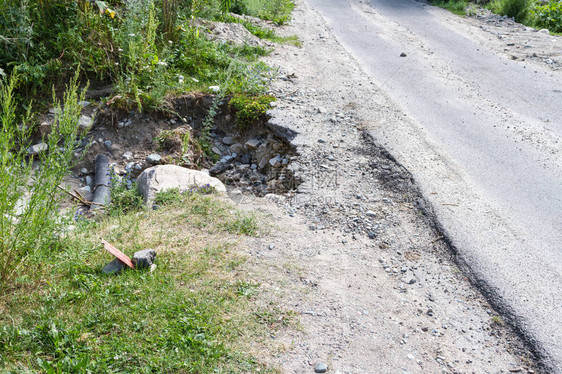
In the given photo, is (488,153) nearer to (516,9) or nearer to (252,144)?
(252,144)

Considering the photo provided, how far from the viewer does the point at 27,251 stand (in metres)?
2.83

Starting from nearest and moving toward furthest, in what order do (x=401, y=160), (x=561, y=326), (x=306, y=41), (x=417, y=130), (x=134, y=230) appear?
(x=561, y=326) < (x=134, y=230) < (x=401, y=160) < (x=417, y=130) < (x=306, y=41)

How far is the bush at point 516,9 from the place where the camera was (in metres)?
11.0

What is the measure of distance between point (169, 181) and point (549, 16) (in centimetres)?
1061

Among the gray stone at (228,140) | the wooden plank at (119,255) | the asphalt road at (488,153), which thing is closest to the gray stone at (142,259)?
the wooden plank at (119,255)

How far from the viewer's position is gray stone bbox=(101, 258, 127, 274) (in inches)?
120

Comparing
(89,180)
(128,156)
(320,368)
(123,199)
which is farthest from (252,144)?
(320,368)

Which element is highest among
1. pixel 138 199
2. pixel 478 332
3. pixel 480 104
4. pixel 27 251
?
pixel 480 104

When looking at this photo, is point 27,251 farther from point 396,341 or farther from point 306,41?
point 306,41

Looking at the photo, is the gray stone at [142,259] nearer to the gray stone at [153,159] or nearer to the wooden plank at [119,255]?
the wooden plank at [119,255]

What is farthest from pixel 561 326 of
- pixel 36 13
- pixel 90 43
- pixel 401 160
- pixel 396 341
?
pixel 36 13

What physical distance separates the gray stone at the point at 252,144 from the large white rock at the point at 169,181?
38.3 inches

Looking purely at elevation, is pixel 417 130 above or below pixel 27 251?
above

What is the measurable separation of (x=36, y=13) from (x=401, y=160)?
5154 millimetres
